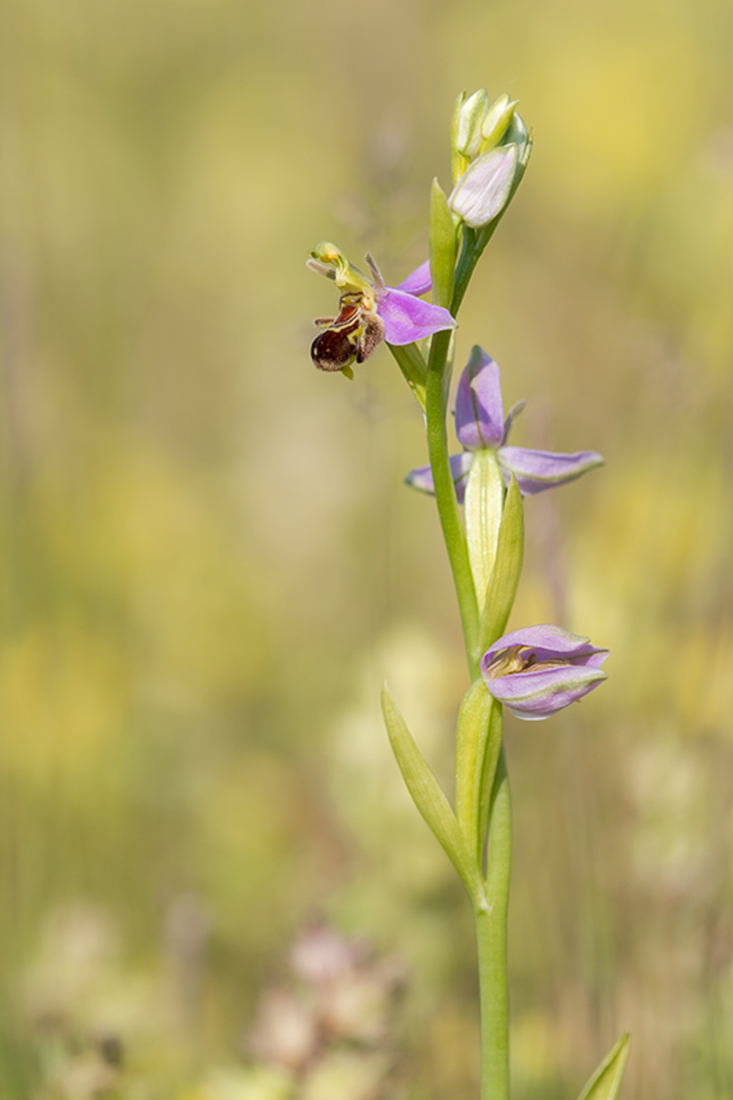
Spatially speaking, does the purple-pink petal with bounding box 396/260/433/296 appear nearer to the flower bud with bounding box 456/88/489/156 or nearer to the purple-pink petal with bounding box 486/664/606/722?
the flower bud with bounding box 456/88/489/156

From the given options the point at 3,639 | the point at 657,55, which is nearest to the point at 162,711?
the point at 3,639

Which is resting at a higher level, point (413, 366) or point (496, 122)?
point (496, 122)

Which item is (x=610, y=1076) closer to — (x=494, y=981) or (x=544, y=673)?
(x=494, y=981)

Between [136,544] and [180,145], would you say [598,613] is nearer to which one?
[136,544]

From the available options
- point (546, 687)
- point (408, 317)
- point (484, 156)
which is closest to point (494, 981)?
point (546, 687)

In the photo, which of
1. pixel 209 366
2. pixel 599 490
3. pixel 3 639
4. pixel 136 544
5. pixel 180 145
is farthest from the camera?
pixel 180 145

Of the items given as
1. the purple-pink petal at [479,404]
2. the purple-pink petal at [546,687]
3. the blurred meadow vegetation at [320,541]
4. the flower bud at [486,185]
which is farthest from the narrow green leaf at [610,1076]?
the flower bud at [486,185]

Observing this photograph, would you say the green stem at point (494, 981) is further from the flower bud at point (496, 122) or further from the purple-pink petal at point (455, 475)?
the flower bud at point (496, 122)
